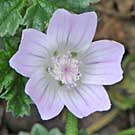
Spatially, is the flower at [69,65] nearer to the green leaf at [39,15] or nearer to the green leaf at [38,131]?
the green leaf at [39,15]

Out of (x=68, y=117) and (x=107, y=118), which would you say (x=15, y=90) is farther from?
(x=107, y=118)

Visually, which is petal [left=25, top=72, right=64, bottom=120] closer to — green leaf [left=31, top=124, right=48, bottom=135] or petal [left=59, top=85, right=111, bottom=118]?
petal [left=59, top=85, right=111, bottom=118]

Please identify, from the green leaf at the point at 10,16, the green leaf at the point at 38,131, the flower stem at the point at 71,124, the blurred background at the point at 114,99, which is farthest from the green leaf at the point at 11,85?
the blurred background at the point at 114,99

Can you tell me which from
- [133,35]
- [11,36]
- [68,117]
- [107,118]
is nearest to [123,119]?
[107,118]

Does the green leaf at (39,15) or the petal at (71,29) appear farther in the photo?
the green leaf at (39,15)

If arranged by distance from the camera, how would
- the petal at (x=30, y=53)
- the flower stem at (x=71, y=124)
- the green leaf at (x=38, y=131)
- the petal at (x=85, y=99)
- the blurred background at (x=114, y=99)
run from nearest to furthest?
the petal at (x=30, y=53)
the petal at (x=85, y=99)
the flower stem at (x=71, y=124)
the green leaf at (x=38, y=131)
the blurred background at (x=114, y=99)

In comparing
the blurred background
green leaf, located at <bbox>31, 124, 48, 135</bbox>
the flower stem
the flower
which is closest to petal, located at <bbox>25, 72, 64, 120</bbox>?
the flower
